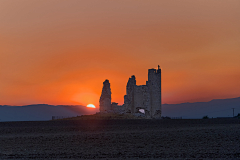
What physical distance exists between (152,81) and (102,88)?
320 inches

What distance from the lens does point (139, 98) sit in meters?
45.9

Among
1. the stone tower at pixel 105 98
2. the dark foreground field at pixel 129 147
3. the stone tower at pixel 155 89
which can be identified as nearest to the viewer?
the dark foreground field at pixel 129 147

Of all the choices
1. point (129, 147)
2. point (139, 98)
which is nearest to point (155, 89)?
point (139, 98)

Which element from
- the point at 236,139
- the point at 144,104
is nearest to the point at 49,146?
the point at 236,139

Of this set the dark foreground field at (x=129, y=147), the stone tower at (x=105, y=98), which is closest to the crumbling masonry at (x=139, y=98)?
the stone tower at (x=105, y=98)

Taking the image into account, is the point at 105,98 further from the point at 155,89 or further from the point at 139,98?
the point at 155,89

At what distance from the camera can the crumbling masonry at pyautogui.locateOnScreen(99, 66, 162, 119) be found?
146 feet

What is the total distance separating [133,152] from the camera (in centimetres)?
1434

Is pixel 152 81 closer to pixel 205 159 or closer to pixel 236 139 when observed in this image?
pixel 236 139

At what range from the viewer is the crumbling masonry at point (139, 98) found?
44.5m

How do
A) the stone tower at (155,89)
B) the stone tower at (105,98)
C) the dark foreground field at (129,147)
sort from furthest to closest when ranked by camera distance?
the stone tower at (105,98) < the stone tower at (155,89) < the dark foreground field at (129,147)

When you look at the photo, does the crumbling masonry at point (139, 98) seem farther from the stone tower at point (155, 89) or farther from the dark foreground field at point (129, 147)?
the dark foreground field at point (129, 147)

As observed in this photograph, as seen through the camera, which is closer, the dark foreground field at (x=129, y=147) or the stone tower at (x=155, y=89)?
the dark foreground field at (x=129, y=147)

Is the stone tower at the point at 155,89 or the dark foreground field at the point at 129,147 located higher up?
the stone tower at the point at 155,89
